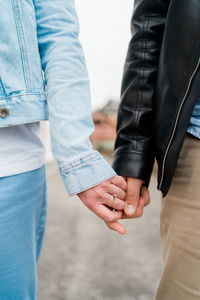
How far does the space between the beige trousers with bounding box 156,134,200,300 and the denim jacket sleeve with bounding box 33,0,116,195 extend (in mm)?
208

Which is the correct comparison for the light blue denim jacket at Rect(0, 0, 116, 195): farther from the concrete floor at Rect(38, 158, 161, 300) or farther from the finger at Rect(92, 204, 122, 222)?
the concrete floor at Rect(38, 158, 161, 300)

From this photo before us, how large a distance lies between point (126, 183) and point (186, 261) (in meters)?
0.24

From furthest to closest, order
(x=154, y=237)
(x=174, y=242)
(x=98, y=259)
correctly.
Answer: (x=154, y=237) → (x=98, y=259) → (x=174, y=242)

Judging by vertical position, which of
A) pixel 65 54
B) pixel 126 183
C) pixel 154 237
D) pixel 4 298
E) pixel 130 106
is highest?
pixel 65 54

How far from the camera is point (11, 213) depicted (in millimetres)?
628

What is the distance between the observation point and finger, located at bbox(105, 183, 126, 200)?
0.67 metres

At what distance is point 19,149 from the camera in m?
0.63

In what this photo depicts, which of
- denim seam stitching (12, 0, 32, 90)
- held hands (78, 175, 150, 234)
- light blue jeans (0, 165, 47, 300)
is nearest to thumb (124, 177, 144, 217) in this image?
held hands (78, 175, 150, 234)

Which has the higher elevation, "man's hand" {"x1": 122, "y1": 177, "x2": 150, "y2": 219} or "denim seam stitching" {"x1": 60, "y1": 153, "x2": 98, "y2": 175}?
"denim seam stitching" {"x1": 60, "y1": 153, "x2": 98, "y2": 175}

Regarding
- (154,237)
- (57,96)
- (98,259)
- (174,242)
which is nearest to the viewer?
(57,96)

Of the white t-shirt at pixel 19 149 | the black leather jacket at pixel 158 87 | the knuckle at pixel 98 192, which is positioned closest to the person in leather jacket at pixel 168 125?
the black leather jacket at pixel 158 87

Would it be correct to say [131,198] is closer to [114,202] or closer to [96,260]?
[114,202]

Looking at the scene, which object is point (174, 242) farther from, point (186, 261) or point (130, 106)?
point (130, 106)

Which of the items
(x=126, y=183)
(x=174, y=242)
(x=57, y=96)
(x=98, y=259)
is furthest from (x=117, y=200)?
(x=98, y=259)
